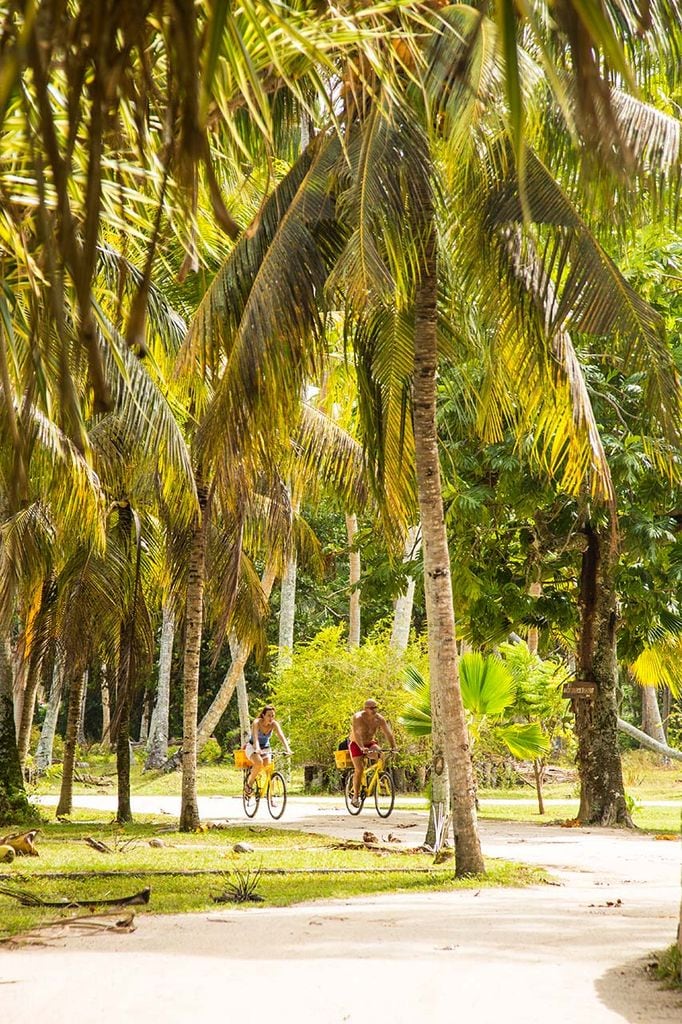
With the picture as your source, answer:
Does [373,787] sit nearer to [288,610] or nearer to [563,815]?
[563,815]

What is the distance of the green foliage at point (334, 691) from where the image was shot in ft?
88.8

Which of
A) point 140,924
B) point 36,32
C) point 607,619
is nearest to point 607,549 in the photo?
point 607,619

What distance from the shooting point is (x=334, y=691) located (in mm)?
27219

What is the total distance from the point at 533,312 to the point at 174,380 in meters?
3.42

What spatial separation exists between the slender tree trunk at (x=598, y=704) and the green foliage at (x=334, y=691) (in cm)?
810

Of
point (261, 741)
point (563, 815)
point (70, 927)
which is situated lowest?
point (563, 815)

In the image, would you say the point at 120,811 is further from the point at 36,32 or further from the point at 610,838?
the point at 36,32

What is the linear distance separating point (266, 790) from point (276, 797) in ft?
1.05

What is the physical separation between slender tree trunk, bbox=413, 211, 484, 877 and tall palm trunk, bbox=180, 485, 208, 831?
17.3ft

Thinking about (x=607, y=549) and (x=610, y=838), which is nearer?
(x=610, y=838)

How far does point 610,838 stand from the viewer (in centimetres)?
1677

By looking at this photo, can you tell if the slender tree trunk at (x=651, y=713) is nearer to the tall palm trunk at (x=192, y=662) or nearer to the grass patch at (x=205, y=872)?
the tall palm trunk at (x=192, y=662)

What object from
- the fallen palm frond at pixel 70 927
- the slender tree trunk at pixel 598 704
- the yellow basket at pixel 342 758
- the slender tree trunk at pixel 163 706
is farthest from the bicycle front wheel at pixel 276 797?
the slender tree trunk at pixel 163 706

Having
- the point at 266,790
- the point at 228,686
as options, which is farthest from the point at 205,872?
the point at 228,686
